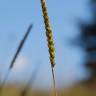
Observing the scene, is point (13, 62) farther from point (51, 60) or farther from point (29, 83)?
point (51, 60)

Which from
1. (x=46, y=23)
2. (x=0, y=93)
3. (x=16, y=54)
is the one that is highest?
(x=46, y=23)

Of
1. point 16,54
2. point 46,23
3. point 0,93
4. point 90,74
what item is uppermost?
point 46,23

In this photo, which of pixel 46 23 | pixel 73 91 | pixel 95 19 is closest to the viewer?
pixel 46 23

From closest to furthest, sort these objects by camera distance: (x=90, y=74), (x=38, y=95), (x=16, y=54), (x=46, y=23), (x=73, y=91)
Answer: (x=46, y=23) → (x=16, y=54) → (x=73, y=91) → (x=38, y=95) → (x=90, y=74)

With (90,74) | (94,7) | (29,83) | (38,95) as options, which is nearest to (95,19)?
(94,7)

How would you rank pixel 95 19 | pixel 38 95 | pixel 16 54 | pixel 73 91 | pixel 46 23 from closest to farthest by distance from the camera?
pixel 46 23 → pixel 16 54 → pixel 73 91 → pixel 38 95 → pixel 95 19

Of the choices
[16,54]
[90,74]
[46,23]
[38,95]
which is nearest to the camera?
[46,23]

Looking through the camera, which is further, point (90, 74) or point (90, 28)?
point (90, 28)

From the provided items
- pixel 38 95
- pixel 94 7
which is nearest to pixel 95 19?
pixel 94 7

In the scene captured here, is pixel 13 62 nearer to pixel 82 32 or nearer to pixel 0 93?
pixel 0 93

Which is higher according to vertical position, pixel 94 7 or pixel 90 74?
pixel 94 7
